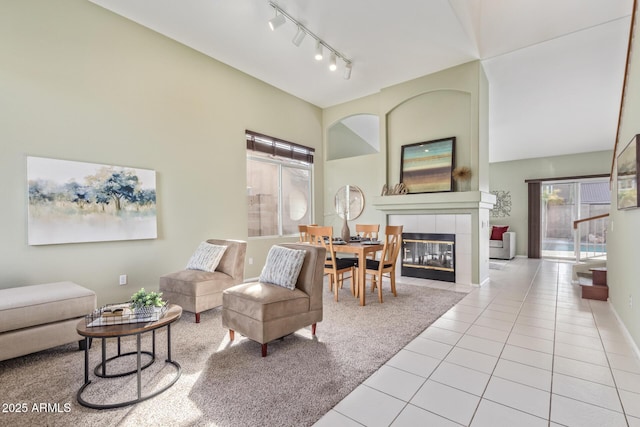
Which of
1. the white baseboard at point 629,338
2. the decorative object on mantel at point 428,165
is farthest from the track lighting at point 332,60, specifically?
the white baseboard at point 629,338

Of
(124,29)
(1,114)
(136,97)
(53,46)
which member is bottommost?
(1,114)

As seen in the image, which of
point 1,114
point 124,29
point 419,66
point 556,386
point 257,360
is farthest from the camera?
point 419,66

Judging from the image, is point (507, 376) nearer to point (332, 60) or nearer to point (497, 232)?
point (332, 60)

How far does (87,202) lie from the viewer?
3.21m

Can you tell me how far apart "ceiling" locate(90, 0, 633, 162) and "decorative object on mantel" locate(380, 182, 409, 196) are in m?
1.91

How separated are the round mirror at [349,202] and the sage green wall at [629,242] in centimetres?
379

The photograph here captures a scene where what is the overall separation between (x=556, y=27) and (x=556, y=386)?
4.23 metres

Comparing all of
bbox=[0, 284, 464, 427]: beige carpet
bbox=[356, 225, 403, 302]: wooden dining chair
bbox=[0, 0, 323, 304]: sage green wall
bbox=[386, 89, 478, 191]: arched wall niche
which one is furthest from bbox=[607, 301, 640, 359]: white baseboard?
bbox=[0, 0, 323, 304]: sage green wall

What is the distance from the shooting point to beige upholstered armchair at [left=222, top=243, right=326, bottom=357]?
7.46 feet

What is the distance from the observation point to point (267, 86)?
5.29 m

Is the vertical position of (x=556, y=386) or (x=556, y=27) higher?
(x=556, y=27)

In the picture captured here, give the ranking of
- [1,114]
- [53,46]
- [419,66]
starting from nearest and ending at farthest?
[1,114] → [53,46] → [419,66]

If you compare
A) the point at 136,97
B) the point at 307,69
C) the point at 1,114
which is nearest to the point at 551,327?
the point at 307,69

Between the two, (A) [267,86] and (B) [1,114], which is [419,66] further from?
(B) [1,114]
